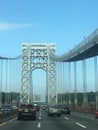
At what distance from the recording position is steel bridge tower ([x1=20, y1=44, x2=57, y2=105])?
141500mm

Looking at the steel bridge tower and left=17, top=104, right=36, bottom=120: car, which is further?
the steel bridge tower

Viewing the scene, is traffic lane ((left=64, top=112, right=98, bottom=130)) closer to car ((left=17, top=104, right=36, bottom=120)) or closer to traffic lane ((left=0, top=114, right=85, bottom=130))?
traffic lane ((left=0, top=114, right=85, bottom=130))

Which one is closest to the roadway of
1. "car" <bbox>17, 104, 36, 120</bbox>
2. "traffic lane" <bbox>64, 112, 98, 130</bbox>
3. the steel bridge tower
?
"traffic lane" <bbox>64, 112, 98, 130</bbox>

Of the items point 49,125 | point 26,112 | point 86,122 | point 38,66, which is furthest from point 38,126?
point 38,66

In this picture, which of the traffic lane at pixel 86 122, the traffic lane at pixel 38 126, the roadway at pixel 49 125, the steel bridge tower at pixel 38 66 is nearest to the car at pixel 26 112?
the traffic lane at pixel 86 122

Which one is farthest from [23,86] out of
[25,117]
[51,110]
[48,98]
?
[25,117]

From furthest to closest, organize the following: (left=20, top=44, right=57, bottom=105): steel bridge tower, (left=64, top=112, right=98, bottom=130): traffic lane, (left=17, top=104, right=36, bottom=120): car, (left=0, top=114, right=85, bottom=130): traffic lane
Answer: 1. (left=20, top=44, right=57, bottom=105): steel bridge tower
2. (left=17, top=104, right=36, bottom=120): car
3. (left=64, top=112, right=98, bottom=130): traffic lane
4. (left=0, top=114, right=85, bottom=130): traffic lane

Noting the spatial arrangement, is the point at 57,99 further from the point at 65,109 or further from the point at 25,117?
the point at 25,117

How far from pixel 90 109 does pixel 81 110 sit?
32.5 feet

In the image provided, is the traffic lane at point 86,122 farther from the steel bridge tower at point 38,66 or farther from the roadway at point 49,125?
the steel bridge tower at point 38,66

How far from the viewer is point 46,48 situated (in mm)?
148125

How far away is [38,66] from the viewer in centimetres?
14725

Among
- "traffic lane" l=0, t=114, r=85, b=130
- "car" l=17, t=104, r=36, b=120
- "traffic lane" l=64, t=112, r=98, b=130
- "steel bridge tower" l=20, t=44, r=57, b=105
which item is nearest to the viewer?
"traffic lane" l=0, t=114, r=85, b=130

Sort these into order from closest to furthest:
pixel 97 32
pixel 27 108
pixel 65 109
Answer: pixel 27 108, pixel 97 32, pixel 65 109
